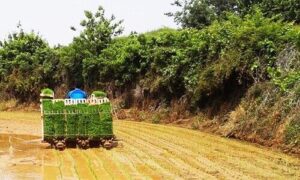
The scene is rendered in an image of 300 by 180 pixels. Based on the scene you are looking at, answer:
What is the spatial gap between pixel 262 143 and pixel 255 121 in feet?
3.52

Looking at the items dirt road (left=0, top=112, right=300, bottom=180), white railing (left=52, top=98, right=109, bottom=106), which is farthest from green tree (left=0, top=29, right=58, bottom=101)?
white railing (left=52, top=98, right=109, bottom=106)

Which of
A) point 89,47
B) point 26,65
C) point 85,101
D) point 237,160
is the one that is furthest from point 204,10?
point 237,160

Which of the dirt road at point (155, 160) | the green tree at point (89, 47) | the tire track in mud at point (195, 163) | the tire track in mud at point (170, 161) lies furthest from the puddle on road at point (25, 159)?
the green tree at point (89, 47)

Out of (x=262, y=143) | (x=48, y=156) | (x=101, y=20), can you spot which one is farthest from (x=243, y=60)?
(x=101, y=20)

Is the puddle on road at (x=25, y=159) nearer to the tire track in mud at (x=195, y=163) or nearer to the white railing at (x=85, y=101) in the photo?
the white railing at (x=85, y=101)

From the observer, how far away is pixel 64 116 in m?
14.0

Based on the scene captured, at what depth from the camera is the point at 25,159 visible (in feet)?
40.4

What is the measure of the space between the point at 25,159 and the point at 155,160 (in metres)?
3.18

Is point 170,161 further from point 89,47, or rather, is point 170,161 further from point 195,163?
point 89,47

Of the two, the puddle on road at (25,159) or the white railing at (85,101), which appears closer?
the puddle on road at (25,159)

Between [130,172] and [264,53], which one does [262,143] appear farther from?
[130,172]

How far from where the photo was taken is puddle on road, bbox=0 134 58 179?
33.7 ft

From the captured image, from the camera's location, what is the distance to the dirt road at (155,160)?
32.7ft

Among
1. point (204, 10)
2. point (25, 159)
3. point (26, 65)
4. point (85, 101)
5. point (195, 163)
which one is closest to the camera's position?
point (195, 163)
